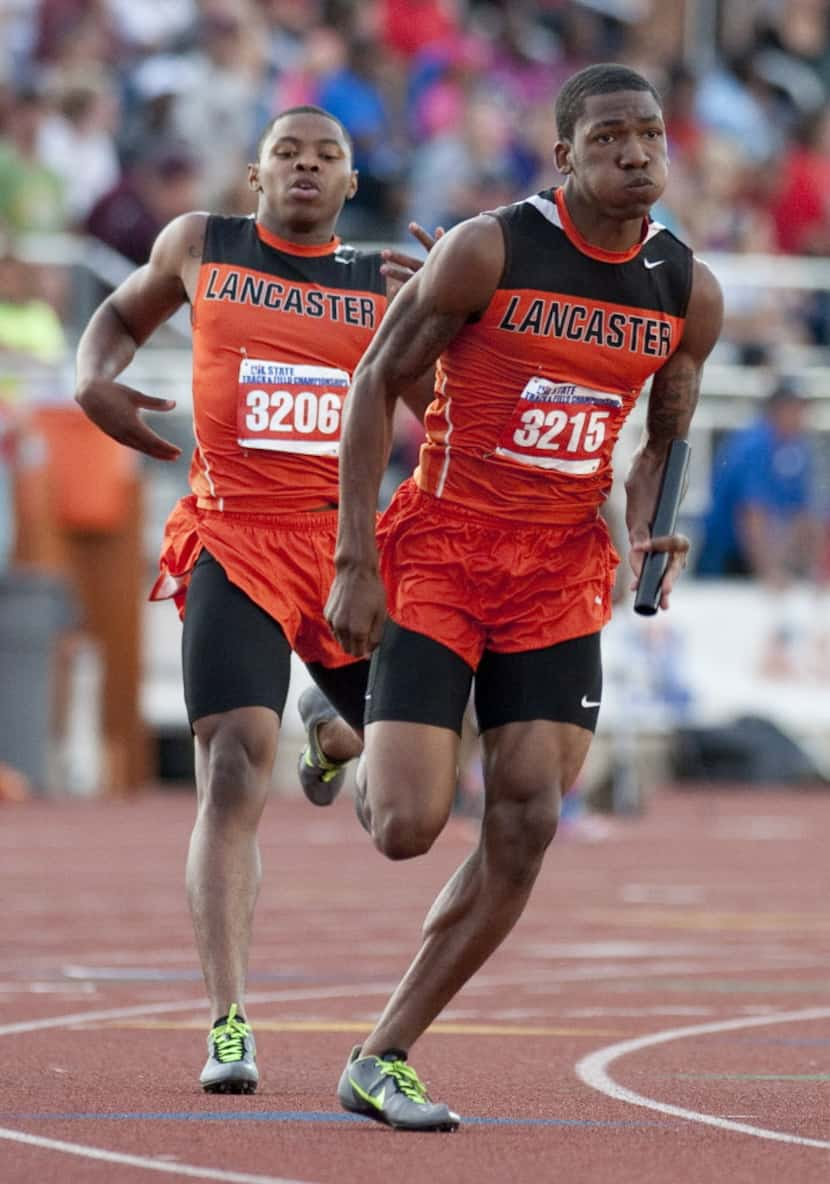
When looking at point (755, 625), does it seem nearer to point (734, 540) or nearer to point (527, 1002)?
point (734, 540)

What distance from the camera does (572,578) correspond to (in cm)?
632

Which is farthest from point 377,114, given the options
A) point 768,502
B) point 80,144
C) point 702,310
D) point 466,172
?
point 702,310

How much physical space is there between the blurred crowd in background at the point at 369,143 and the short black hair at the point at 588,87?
429 inches

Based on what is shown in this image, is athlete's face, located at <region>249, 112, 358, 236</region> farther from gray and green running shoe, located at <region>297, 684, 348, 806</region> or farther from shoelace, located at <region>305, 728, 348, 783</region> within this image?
shoelace, located at <region>305, 728, 348, 783</region>

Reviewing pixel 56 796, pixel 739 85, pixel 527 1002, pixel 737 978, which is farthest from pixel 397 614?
pixel 739 85

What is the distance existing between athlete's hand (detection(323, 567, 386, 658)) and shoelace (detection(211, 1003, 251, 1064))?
1142mm

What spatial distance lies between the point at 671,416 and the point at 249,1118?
201cm

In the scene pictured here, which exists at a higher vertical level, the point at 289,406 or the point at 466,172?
the point at 466,172

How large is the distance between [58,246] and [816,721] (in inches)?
271

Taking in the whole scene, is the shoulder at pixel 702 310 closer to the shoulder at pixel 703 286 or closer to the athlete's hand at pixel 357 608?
the shoulder at pixel 703 286

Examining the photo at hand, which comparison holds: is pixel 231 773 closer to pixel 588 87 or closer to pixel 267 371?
pixel 267 371

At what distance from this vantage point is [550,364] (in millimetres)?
6219

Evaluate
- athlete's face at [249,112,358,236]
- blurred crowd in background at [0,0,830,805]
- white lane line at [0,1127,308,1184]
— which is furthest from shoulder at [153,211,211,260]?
blurred crowd in background at [0,0,830,805]

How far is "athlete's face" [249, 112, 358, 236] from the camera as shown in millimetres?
7383
